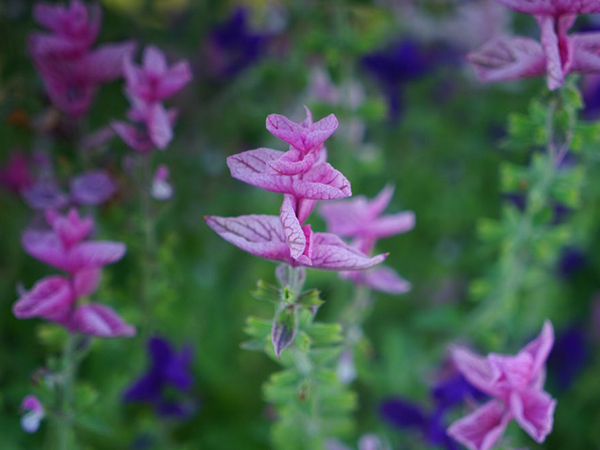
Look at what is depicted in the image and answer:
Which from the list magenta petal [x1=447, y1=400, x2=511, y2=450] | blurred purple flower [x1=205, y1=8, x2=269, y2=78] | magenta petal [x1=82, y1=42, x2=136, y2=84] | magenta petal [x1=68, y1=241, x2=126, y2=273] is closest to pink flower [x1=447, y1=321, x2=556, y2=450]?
magenta petal [x1=447, y1=400, x2=511, y2=450]

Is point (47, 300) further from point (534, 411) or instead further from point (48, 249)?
point (534, 411)

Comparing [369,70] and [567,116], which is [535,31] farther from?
[567,116]

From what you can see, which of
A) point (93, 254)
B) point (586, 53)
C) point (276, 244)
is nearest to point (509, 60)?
point (586, 53)

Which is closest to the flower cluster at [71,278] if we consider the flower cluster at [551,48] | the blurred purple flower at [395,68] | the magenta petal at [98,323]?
the magenta petal at [98,323]

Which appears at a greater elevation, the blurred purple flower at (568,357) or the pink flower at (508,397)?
the pink flower at (508,397)

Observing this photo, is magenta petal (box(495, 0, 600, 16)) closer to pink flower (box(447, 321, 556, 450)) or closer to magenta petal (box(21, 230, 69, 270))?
pink flower (box(447, 321, 556, 450))

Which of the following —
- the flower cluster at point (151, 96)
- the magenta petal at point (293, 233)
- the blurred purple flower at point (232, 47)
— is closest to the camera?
the magenta petal at point (293, 233)

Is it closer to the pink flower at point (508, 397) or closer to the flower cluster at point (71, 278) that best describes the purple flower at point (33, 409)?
the flower cluster at point (71, 278)
